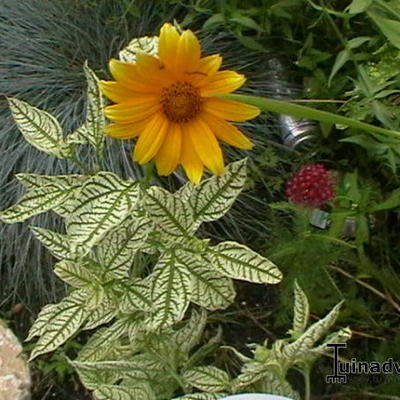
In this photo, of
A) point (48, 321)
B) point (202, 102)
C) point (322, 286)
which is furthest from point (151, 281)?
point (322, 286)

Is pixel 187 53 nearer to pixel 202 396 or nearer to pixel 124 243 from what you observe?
pixel 124 243

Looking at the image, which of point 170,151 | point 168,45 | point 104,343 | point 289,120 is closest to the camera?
point 168,45

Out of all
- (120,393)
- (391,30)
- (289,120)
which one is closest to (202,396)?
(120,393)

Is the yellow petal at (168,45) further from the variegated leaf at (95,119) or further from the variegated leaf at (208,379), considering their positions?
the variegated leaf at (208,379)

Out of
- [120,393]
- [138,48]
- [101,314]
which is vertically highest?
[138,48]

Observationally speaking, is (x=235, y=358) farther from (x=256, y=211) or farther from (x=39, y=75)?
(x=39, y=75)

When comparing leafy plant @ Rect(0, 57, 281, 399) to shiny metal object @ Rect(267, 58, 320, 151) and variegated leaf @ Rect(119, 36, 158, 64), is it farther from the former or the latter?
shiny metal object @ Rect(267, 58, 320, 151)

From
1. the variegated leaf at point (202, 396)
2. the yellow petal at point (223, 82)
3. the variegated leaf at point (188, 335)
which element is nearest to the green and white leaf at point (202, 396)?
the variegated leaf at point (202, 396)
